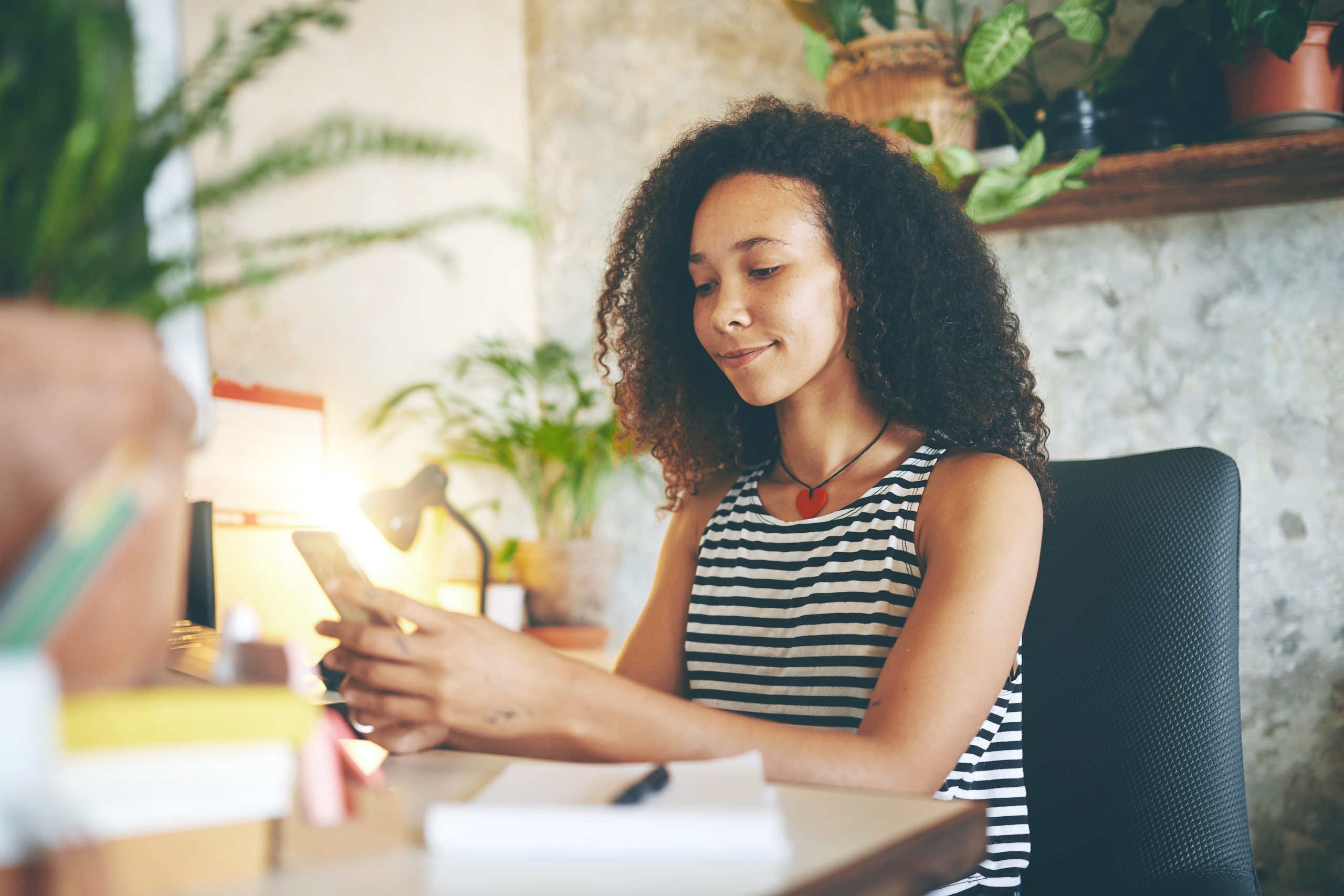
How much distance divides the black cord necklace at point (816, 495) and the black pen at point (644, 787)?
71 cm

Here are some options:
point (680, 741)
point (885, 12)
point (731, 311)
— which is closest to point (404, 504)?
point (731, 311)

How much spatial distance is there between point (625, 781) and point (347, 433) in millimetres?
1533

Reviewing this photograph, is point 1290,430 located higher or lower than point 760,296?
lower

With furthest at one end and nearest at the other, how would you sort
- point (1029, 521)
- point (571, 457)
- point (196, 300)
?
point (571, 457)
point (1029, 521)
point (196, 300)

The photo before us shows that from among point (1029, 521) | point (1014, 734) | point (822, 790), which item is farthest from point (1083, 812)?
point (822, 790)

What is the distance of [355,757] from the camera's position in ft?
2.40

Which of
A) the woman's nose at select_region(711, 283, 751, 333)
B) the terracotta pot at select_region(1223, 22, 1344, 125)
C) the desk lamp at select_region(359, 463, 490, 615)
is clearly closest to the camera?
the woman's nose at select_region(711, 283, 751, 333)

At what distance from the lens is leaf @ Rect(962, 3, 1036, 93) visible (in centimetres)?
182

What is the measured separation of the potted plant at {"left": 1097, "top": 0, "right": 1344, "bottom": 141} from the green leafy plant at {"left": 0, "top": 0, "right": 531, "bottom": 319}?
1.65 m

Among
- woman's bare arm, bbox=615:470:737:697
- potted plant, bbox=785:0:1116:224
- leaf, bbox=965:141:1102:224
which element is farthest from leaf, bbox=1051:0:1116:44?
woman's bare arm, bbox=615:470:737:697

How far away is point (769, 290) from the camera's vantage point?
127 cm

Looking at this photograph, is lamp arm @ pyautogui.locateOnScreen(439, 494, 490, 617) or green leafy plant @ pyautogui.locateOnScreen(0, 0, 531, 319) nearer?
green leafy plant @ pyautogui.locateOnScreen(0, 0, 531, 319)

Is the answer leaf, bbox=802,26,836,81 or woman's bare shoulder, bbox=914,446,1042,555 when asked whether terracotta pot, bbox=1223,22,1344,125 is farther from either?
woman's bare shoulder, bbox=914,446,1042,555

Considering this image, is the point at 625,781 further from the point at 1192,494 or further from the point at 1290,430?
the point at 1290,430
